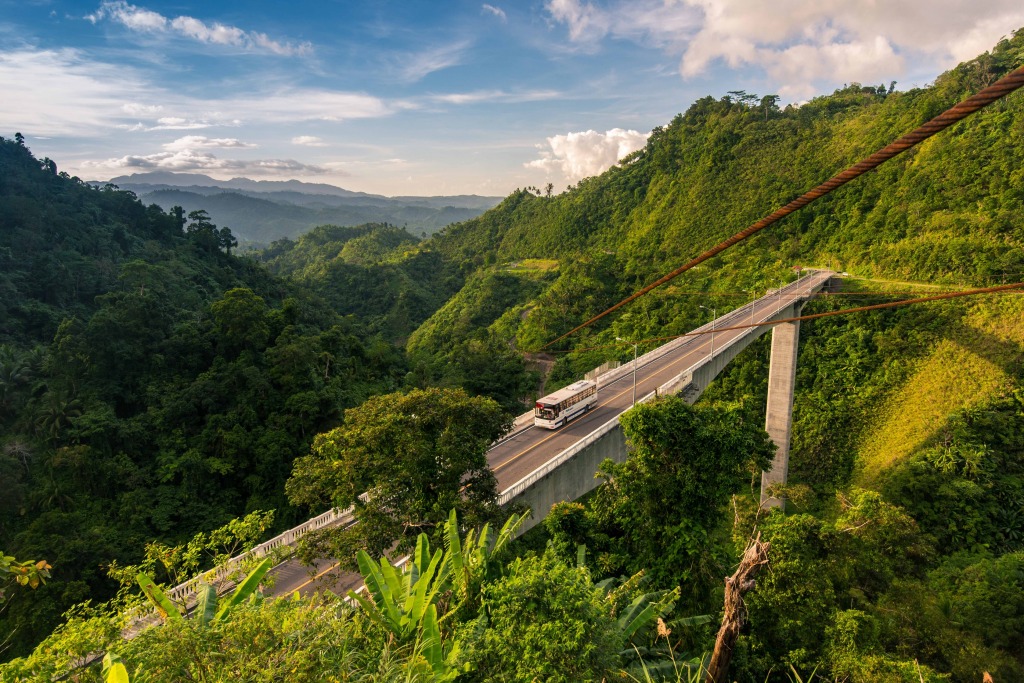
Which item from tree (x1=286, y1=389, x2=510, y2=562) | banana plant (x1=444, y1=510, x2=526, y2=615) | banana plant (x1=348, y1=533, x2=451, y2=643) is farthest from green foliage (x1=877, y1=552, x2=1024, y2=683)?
banana plant (x1=348, y1=533, x2=451, y2=643)

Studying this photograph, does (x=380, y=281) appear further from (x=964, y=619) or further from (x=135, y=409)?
(x=964, y=619)

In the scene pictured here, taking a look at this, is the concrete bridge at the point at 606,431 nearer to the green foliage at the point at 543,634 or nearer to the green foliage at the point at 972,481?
the green foliage at the point at 543,634

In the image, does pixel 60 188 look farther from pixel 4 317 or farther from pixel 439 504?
pixel 439 504

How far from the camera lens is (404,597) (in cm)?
1013

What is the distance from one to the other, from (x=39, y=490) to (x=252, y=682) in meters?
26.6

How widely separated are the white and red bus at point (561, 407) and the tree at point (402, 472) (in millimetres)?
10226

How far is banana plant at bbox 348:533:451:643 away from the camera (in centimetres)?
910

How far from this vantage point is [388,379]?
40.6 m

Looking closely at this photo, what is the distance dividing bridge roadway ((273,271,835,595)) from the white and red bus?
1.20ft

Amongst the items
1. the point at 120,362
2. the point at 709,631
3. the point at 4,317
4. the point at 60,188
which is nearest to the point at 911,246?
the point at 709,631

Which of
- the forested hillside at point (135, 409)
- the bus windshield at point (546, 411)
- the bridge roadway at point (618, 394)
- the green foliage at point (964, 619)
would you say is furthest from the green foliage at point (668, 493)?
the forested hillside at point (135, 409)

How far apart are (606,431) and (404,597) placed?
46.4ft

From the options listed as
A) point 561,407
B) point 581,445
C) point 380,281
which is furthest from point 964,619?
point 380,281

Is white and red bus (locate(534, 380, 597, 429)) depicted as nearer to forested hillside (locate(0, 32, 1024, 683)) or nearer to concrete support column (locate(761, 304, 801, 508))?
forested hillside (locate(0, 32, 1024, 683))
